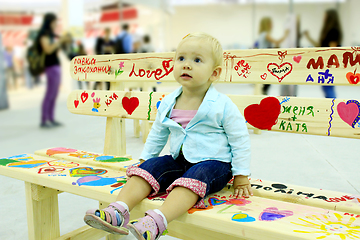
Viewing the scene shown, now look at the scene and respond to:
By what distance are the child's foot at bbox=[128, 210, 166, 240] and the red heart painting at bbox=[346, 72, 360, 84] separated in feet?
3.35

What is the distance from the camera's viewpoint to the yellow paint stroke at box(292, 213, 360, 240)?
100cm

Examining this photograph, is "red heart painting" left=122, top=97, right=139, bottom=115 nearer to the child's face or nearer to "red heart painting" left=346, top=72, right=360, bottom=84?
the child's face

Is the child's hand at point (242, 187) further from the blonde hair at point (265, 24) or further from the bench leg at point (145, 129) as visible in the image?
the blonde hair at point (265, 24)

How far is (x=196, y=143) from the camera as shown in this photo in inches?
57.6

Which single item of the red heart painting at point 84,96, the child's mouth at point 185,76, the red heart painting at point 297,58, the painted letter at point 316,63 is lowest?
the red heart painting at point 84,96

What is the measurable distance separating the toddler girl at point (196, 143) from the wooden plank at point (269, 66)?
0.35m

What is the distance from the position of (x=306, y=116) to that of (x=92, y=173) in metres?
1.01

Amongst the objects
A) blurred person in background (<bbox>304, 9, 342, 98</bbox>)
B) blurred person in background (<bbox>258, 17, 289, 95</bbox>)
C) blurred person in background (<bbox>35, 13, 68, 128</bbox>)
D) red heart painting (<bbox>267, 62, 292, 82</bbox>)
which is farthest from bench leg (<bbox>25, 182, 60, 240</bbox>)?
blurred person in background (<bbox>304, 9, 342, 98</bbox>)

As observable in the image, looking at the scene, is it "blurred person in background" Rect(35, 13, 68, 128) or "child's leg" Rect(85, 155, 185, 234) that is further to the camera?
"blurred person in background" Rect(35, 13, 68, 128)

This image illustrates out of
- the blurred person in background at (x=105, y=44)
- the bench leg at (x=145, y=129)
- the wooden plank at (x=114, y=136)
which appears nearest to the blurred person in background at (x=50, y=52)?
the bench leg at (x=145, y=129)

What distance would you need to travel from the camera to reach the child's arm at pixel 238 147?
1394 millimetres

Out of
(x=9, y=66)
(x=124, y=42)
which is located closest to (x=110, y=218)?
(x=124, y=42)

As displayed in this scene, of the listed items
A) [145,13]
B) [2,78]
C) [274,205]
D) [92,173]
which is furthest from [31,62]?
[145,13]

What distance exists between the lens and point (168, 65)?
78.7 inches
